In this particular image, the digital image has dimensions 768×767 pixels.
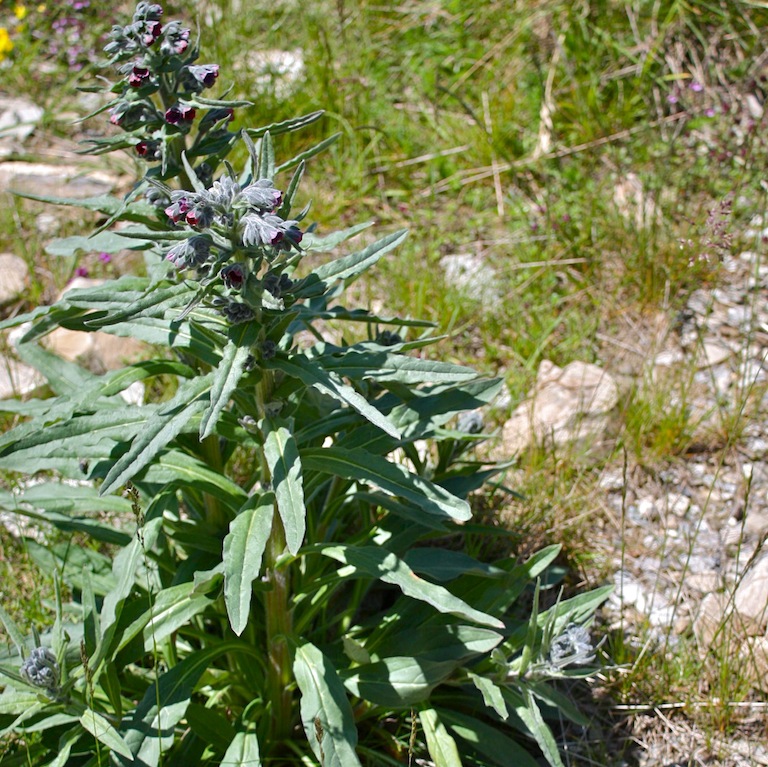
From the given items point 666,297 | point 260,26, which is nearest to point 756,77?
point 666,297

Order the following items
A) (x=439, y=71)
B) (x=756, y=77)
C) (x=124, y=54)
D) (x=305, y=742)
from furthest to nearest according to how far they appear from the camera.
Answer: (x=439, y=71), (x=756, y=77), (x=305, y=742), (x=124, y=54)

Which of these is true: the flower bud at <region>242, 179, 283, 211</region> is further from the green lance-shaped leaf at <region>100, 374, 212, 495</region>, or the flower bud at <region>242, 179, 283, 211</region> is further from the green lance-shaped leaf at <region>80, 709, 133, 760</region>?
the green lance-shaped leaf at <region>80, 709, 133, 760</region>

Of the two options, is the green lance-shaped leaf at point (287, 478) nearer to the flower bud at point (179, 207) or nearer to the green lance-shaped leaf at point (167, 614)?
the green lance-shaped leaf at point (167, 614)

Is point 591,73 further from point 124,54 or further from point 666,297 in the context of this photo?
point 124,54

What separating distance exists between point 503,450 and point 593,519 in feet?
1.72

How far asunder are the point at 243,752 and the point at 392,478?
3.16 ft

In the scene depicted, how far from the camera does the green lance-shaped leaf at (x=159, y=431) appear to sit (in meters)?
2.11

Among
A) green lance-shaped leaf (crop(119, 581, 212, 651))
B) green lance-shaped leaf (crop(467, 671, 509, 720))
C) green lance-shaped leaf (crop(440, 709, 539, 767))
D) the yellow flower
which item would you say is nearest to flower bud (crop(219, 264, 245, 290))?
green lance-shaped leaf (crop(119, 581, 212, 651))

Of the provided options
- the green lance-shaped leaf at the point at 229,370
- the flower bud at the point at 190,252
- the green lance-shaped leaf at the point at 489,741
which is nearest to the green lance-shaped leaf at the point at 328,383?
the green lance-shaped leaf at the point at 229,370

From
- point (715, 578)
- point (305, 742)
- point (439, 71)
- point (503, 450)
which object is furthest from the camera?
point (439, 71)

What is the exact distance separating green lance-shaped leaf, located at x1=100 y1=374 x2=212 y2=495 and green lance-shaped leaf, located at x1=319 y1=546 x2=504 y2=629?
1.89ft

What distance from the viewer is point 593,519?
374 cm

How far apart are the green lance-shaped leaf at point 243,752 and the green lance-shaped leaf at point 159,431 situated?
3.13ft

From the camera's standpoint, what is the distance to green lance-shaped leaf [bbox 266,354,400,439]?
2102 millimetres
